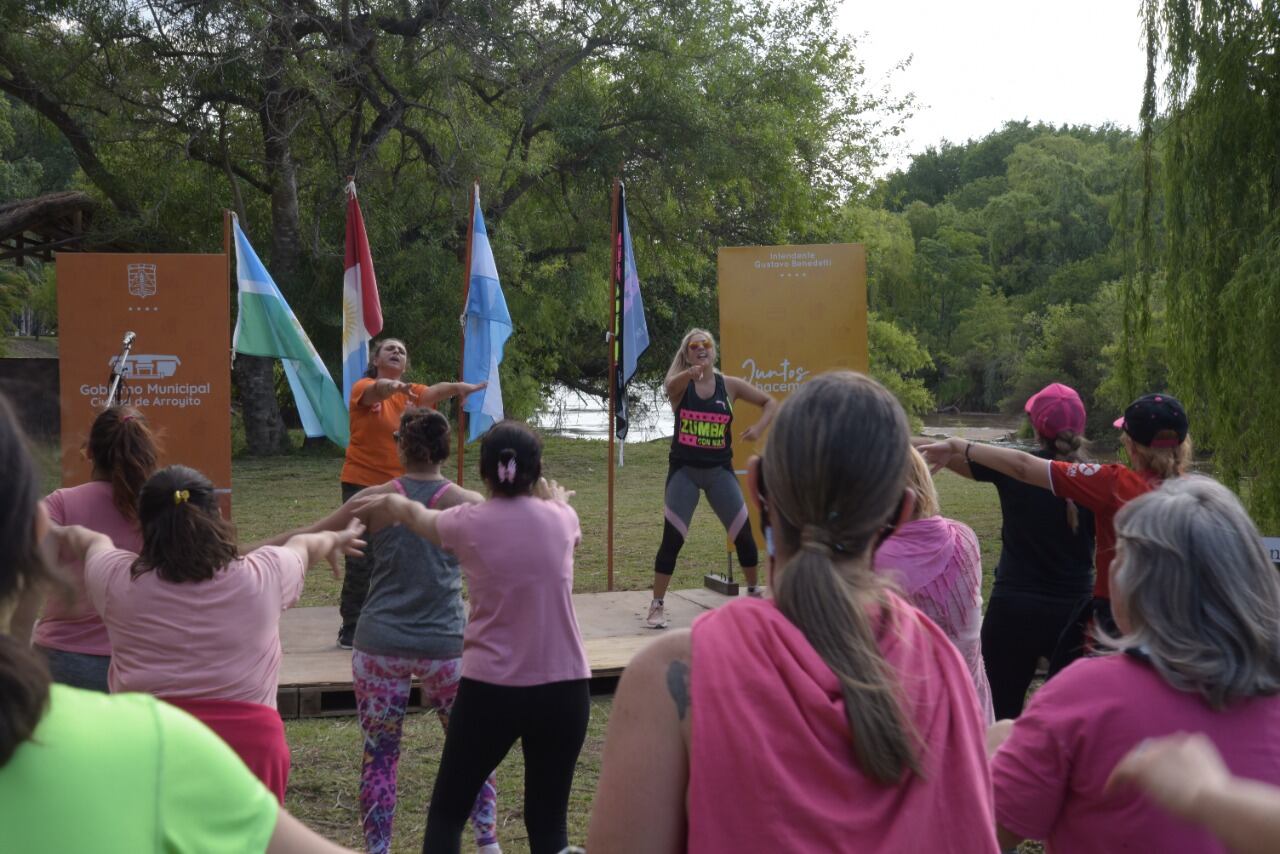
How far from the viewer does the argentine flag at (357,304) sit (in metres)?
8.62

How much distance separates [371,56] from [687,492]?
13611mm

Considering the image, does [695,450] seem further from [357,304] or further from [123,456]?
[123,456]

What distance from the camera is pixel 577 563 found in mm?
11047

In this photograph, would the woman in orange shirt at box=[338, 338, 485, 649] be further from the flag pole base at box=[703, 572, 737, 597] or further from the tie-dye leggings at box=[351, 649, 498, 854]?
the flag pole base at box=[703, 572, 737, 597]

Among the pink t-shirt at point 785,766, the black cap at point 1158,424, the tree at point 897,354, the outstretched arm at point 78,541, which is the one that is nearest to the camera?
the pink t-shirt at point 785,766

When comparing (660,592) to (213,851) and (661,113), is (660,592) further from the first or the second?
(661,113)

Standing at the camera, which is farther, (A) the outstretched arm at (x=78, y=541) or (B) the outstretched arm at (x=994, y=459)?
(B) the outstretched arm at (x=994, y=459)

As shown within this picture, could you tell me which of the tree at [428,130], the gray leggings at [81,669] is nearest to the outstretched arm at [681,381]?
the gray leggings at [81,669]

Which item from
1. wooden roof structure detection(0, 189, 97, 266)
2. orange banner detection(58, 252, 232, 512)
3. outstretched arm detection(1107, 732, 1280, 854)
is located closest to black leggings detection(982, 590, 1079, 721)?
outstretched arm detection(1107, 732, 1280, 854)

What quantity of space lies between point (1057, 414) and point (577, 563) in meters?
6.97

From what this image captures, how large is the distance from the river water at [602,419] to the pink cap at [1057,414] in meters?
22.5

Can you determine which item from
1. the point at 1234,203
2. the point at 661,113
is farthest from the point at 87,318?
the point at 661,113

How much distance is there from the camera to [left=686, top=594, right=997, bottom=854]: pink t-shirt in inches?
57.6

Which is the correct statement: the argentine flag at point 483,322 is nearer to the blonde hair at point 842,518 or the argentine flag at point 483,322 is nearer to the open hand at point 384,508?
the open hand at point 384,508
